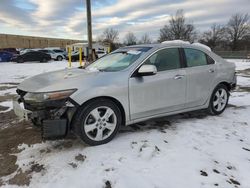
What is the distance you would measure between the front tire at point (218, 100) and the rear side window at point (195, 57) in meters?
0.67

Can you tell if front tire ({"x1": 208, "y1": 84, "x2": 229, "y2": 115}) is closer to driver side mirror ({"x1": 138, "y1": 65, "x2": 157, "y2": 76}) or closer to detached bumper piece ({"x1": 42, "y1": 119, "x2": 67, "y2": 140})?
driver side mirror ({"x1": 138, "y1": 65, "x2": 157, "y2": 76})

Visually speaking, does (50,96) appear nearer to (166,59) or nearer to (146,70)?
(146,70)

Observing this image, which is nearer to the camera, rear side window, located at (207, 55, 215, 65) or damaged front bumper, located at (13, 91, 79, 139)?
damaged front bumper, located at (13, 91, 79, 139)

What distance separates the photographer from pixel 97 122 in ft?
12.1

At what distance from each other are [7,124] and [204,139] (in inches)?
142

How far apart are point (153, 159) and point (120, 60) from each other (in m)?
1.89

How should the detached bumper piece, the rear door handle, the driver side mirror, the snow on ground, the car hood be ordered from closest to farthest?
the snow on ground, the detached bumper piece, the car hood, the driver side mirror, the rear door handle

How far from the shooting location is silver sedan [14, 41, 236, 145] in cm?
347

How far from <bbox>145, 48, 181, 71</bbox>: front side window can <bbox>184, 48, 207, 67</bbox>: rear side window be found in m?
0.25

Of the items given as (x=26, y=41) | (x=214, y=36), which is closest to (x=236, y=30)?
(x=214, y=36)

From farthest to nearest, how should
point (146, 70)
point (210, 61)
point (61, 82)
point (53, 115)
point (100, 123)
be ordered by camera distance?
1. point (210, 61)
2. point (146, 70)
3. point (100, 123)
4. point (61, 82)
5. point (53, 115)

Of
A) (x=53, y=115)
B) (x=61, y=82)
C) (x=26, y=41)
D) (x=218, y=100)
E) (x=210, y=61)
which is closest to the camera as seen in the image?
(x=53, y=115)

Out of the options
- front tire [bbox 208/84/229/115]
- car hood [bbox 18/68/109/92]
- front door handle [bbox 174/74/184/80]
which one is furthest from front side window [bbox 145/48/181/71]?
front tire [bbox 208/84/229/115]

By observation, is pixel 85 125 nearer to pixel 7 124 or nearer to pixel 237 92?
pixel 7 124
